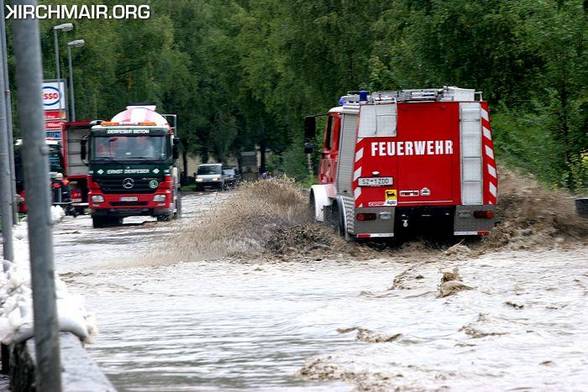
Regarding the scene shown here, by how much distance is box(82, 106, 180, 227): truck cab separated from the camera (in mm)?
39562

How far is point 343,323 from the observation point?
45.6 feet

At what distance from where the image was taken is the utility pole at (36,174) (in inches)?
278

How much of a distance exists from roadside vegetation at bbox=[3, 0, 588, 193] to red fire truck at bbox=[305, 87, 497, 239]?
22.7 ft

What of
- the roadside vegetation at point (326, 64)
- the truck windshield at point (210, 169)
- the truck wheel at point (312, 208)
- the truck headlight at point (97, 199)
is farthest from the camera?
the truck windshield at point (210, 169)

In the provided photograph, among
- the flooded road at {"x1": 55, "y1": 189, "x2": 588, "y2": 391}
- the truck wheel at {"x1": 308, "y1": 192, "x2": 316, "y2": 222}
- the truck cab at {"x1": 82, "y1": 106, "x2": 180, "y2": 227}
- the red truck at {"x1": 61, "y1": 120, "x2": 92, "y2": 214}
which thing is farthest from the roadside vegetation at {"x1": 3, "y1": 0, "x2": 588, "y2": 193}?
the red truck at {"x1": 61, "y1": 120, "x2": 92, "y2": 214}

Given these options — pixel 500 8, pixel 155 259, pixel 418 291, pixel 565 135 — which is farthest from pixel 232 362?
pixel 500 8

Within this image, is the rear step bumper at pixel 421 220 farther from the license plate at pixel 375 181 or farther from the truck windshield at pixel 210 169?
the truck windshield at pixel 210 169

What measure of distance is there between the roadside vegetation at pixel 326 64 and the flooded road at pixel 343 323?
30.5 feet

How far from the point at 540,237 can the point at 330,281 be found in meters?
5.37

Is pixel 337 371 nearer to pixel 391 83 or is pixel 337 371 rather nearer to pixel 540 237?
pixel 540 237

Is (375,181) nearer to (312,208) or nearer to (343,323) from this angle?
(312,208)

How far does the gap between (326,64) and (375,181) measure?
114ft

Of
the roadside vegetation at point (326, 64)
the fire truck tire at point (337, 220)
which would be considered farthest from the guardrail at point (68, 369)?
the roadside vegetation at point (326, 64)

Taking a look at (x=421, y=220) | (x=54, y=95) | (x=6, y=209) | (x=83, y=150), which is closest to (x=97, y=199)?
(x=83, y=150)
